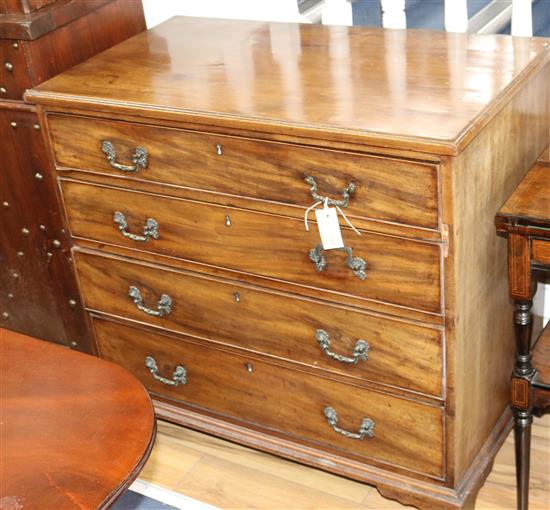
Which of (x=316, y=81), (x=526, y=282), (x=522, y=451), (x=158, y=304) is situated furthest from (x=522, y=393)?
(x=158, y=304)

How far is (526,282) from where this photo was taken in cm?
202

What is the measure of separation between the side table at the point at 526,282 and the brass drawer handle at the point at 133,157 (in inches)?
33.0

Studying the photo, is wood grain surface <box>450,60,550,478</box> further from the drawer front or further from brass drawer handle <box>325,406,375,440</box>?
the drawer front

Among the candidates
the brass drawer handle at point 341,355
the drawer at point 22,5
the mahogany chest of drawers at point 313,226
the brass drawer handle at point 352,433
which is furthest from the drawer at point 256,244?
the drawer at point 22,5

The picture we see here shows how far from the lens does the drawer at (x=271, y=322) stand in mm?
2139

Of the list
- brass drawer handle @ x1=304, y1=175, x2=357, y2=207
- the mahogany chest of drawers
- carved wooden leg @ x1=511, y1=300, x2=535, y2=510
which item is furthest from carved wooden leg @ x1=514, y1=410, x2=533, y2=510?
brass drawer handle @ x1=304, y1=175, x2=357, y2=207

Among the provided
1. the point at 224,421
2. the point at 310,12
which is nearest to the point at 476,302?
the point at 224,421

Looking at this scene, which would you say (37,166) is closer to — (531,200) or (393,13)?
(393,13)

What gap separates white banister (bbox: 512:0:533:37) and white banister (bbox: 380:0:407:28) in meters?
0.31

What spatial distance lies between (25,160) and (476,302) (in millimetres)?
1336

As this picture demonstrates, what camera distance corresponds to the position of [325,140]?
6.42 feet

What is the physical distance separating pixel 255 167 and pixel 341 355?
1.61ft

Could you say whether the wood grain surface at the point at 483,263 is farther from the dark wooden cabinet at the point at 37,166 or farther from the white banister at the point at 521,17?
the dark wooden cabinet at the point at 37,166

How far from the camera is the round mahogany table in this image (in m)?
1.53
